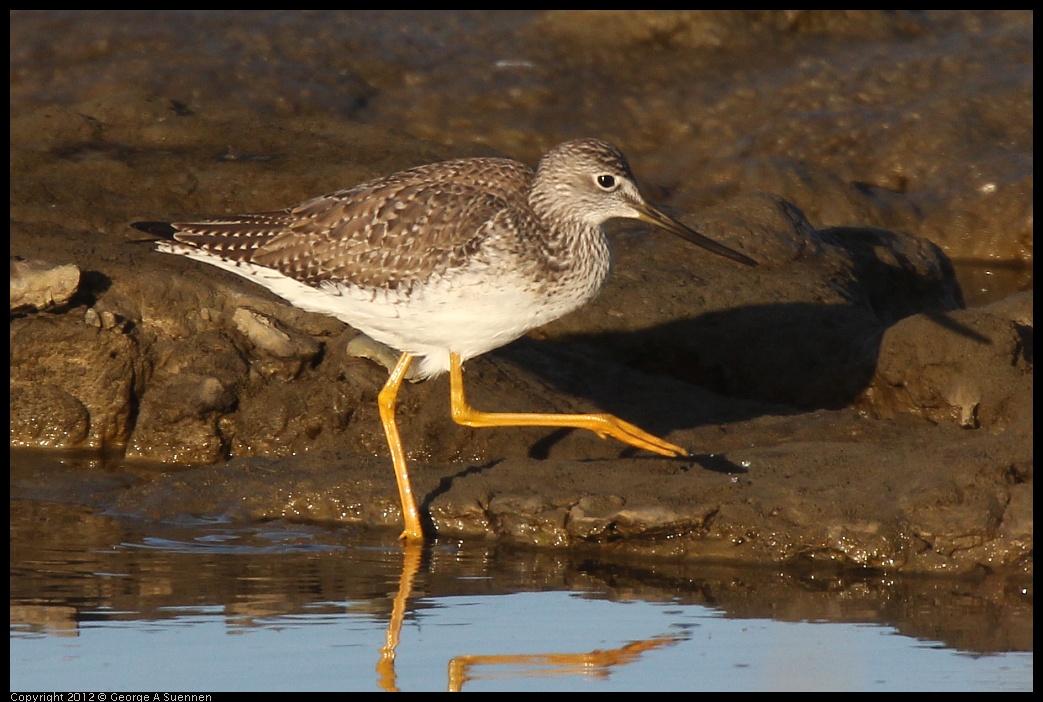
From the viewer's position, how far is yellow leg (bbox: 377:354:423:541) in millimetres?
7758

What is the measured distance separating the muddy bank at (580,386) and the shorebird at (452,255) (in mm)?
504

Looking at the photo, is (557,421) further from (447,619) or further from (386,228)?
(447,619)

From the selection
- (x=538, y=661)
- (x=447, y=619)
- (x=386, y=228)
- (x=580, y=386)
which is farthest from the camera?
(x=580, y=386)

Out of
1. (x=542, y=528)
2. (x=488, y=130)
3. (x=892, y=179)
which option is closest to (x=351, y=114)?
(x=488, y=130)

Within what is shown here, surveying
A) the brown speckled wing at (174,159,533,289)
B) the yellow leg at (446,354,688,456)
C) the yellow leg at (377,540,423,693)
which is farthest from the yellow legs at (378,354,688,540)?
the brown speckled wing at (174,159,533,289)

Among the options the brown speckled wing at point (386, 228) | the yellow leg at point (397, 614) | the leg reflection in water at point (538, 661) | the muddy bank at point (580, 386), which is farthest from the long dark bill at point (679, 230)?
the leg reflection in water at point (538, 661)

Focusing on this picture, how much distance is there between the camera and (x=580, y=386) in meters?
9.55

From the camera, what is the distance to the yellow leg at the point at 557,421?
26.9 ft

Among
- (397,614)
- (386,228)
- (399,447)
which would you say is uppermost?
(386,228)

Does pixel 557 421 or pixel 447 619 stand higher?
pixel 557 421

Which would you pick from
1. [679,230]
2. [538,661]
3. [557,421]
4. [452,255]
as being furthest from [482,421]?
[538,661]

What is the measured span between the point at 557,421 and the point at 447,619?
7.14 ft
